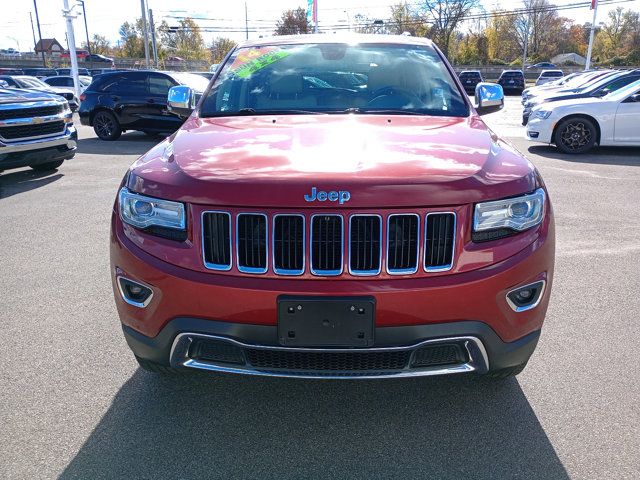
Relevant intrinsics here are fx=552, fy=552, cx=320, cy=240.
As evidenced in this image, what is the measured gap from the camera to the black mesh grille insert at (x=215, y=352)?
227cm

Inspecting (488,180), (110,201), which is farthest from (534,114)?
(488,180)

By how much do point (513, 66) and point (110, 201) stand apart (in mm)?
70909

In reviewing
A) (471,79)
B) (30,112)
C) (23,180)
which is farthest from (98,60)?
(30,112)

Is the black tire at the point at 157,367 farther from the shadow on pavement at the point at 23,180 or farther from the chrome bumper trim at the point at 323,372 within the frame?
the shadow on pavement at the point at 23,180

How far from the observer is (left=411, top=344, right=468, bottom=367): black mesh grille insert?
224 centimetres

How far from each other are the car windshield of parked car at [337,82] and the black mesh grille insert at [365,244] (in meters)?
1.40

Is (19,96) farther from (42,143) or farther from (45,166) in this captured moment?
(45,166)

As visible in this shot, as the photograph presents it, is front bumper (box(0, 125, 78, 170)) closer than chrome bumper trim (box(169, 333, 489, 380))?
No

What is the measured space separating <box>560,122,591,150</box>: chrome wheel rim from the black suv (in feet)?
26.3

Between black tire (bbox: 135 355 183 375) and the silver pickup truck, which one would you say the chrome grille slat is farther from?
the silver pickup truck

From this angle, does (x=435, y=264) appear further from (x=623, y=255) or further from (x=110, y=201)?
A: (x=110, y=201)

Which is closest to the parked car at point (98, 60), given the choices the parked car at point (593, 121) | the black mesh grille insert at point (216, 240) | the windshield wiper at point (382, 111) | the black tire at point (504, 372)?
the parked car at point (593, 121)

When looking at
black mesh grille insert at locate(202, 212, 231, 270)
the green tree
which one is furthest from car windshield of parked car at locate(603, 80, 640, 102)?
the green tree

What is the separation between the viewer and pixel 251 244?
2174mm
